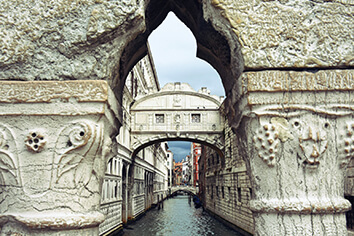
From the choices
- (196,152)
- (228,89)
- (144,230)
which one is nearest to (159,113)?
(144,230)

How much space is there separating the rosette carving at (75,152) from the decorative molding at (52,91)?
199mm

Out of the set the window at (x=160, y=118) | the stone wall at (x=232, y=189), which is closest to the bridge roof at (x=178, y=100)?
the window at (x=160, y=118)

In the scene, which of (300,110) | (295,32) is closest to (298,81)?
(300,110)

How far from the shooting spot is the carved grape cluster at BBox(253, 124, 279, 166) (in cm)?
190

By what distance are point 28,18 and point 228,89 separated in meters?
1.67

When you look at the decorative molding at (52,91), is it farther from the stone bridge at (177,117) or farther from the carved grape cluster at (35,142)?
the stone bridge at (177,117)

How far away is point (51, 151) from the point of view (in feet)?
6.26

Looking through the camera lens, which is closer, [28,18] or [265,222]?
[265,222]

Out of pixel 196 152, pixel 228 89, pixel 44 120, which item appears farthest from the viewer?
pixel 196 152

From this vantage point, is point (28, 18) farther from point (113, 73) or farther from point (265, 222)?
point (265, 222)

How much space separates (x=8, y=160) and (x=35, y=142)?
21cm

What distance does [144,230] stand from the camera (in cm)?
1323

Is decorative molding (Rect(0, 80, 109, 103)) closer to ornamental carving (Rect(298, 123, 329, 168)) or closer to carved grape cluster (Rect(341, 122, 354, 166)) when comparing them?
ornamental carving (Rect(298, 123, 329, 168))

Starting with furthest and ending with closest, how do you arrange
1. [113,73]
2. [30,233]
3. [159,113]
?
[159,113] → [113,73] → [30,233]
